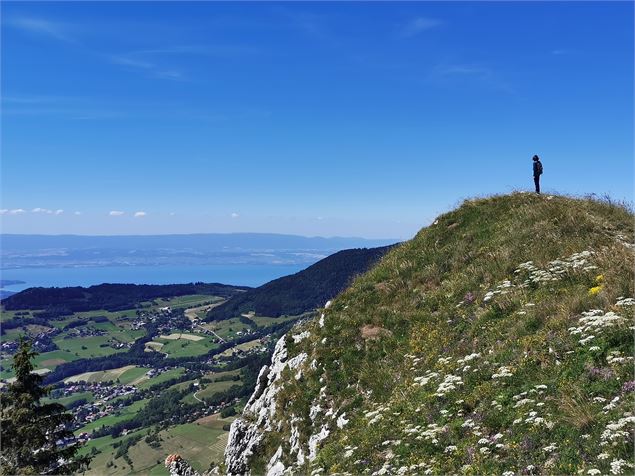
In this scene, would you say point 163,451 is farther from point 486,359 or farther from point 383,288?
point 486,359

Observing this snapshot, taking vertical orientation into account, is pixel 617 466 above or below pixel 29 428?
above

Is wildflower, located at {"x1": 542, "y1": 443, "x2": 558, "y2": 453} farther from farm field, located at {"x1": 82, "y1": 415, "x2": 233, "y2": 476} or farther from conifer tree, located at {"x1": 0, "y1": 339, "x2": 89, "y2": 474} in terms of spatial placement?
farm field, located at {"x1": 82, "y1": 415, "x2": 233, "y2": 476}

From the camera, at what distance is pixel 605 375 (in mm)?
10633

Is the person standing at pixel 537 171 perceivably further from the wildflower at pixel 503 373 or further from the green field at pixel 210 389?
the green field at pixel 210 389

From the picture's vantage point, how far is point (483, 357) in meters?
14.6

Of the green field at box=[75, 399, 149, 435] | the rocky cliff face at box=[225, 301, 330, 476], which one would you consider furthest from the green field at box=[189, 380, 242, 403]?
the rocky cliff face at box=[225, 301, 330, 476]

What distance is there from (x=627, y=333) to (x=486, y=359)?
4199mm

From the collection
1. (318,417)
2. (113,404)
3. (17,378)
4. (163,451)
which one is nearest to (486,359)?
(318,417)

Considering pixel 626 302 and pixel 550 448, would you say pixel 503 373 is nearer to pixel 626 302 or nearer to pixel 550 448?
pixel 550 448

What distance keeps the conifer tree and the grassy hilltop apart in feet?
40.1

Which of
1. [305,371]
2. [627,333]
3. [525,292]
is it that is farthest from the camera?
[305,371]

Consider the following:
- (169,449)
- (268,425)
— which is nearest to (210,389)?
(169,449)

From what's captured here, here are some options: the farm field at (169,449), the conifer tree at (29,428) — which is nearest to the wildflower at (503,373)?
the conifer tree at (29,428)

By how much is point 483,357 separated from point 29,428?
2328cm
